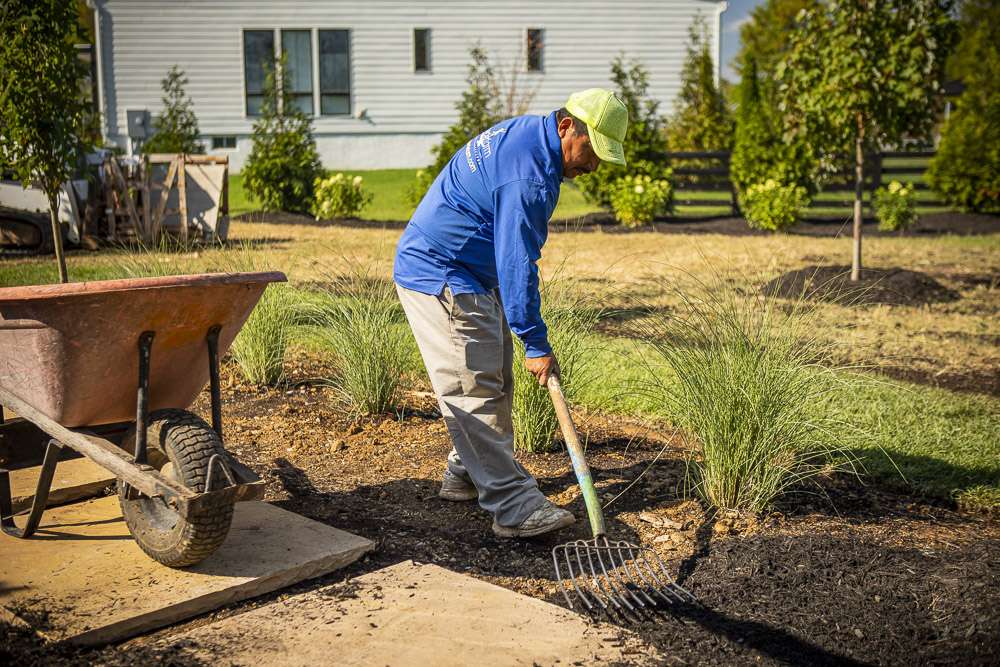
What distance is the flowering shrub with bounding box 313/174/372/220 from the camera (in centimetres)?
1695

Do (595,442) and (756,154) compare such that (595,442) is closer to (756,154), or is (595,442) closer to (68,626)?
(68,626)

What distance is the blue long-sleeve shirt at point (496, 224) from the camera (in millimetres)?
3482

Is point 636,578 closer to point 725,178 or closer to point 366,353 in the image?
point 366,353

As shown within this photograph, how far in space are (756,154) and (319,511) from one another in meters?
14.2

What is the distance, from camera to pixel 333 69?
24781mm

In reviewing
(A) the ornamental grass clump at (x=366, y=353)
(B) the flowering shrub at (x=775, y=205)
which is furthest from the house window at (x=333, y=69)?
(A) the ornamental grass clump at (x=366, y=353)

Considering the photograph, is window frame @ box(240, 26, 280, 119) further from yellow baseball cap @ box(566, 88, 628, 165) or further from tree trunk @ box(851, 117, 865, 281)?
yellow baseball cap @ box(566, 88, 628, 165)

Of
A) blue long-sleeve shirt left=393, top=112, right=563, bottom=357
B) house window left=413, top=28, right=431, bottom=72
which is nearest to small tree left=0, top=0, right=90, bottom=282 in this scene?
blue long-sleeve shirt left=393, top=112, right=563, bottom=357

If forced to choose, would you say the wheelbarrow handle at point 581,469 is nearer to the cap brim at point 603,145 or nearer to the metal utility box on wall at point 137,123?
the cap brim at point 603,145

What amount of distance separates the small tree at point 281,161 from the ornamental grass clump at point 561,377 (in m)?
13.4

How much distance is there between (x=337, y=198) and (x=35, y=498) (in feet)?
45.0

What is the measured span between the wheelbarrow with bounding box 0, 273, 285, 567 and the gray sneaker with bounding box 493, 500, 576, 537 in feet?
3.55

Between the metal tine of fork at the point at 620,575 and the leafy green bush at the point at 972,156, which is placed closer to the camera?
the metal tine of fork at the point at 620,575

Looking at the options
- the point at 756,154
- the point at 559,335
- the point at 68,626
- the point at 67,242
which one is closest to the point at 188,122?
the point at 67,242
